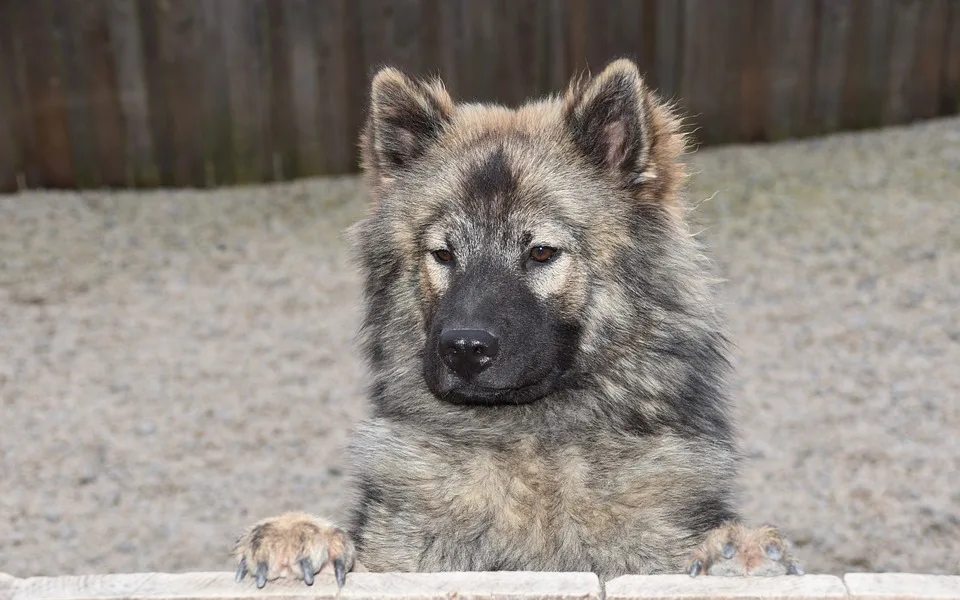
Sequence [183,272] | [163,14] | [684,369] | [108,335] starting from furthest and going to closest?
[163,14], [183,272], [108,335], [684,369]

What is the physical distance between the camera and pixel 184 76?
791 centimetres

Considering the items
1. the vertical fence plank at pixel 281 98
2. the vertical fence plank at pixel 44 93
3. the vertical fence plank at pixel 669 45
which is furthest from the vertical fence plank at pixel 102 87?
the vertical fence plank at pixel 669 45

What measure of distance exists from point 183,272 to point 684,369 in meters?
4.97

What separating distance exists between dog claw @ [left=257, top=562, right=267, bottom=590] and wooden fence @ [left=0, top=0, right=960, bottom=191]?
6.14 m

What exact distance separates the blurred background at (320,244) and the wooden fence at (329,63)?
2 cm

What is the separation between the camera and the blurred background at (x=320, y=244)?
16.6 feet

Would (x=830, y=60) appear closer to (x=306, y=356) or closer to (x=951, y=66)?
(x=951, y=66)

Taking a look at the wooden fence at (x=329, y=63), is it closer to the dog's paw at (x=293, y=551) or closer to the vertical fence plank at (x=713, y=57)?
the vertical fence plank at (x=713, y=57)

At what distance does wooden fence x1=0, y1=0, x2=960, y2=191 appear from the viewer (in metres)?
7.77

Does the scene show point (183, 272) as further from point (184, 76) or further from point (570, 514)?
point (570, 514)

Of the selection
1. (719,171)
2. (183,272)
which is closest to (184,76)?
(183,272)

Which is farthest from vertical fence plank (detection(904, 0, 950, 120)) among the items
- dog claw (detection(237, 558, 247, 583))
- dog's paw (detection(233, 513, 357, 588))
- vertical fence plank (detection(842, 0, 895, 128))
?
dog claw (detection(237, 558, 247, 583))

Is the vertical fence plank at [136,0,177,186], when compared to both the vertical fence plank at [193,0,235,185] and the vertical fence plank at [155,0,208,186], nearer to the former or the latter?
the vertical fence plank at [155,0,208,186]

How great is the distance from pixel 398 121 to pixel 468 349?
0.91 meters
